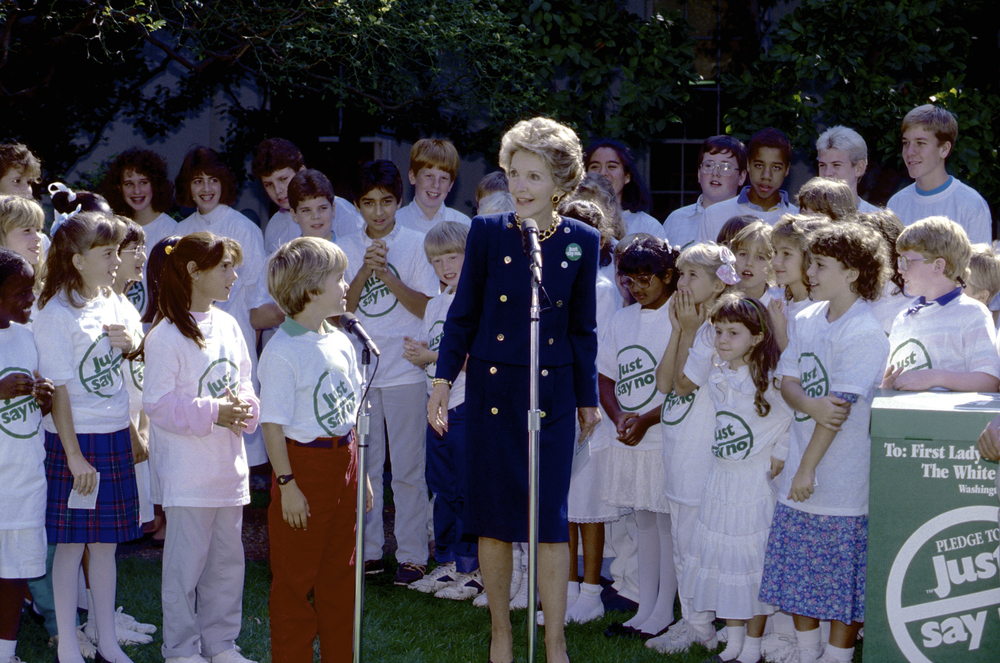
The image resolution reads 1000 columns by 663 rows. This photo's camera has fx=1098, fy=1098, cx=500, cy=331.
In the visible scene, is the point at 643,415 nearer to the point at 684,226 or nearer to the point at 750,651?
the point at 750,651

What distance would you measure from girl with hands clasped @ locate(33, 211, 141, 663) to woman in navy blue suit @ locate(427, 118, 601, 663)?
4.27 ft

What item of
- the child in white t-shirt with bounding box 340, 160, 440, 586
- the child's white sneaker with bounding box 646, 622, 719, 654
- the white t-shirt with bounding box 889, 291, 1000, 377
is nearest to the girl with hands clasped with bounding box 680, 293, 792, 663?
the child's white sneaker with bounding box 646, 622, 719, 654

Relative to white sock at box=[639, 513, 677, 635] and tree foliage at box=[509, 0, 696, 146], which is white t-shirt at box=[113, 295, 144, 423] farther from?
tree foliage at box=[509, 0, 696, 146]

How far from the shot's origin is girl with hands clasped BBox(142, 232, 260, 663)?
13.1ft

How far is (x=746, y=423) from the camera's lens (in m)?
4.19

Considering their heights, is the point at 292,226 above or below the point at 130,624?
above

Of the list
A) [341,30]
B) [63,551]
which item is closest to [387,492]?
[341,30]

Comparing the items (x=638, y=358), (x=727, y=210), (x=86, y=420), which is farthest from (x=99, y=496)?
(x=727, y=210)

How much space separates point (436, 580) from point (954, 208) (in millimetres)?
3122

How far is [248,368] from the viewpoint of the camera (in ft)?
14.1

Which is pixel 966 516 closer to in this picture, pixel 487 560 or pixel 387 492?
pixel 487 560

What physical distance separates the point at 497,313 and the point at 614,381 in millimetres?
1170

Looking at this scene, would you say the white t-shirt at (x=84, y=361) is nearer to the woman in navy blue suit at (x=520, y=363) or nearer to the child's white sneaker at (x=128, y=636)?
the child's white sneaker at (x=128, y=636)

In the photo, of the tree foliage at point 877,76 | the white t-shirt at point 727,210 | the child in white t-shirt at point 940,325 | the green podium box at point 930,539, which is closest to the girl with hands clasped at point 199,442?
the green podium box at point 930,539
